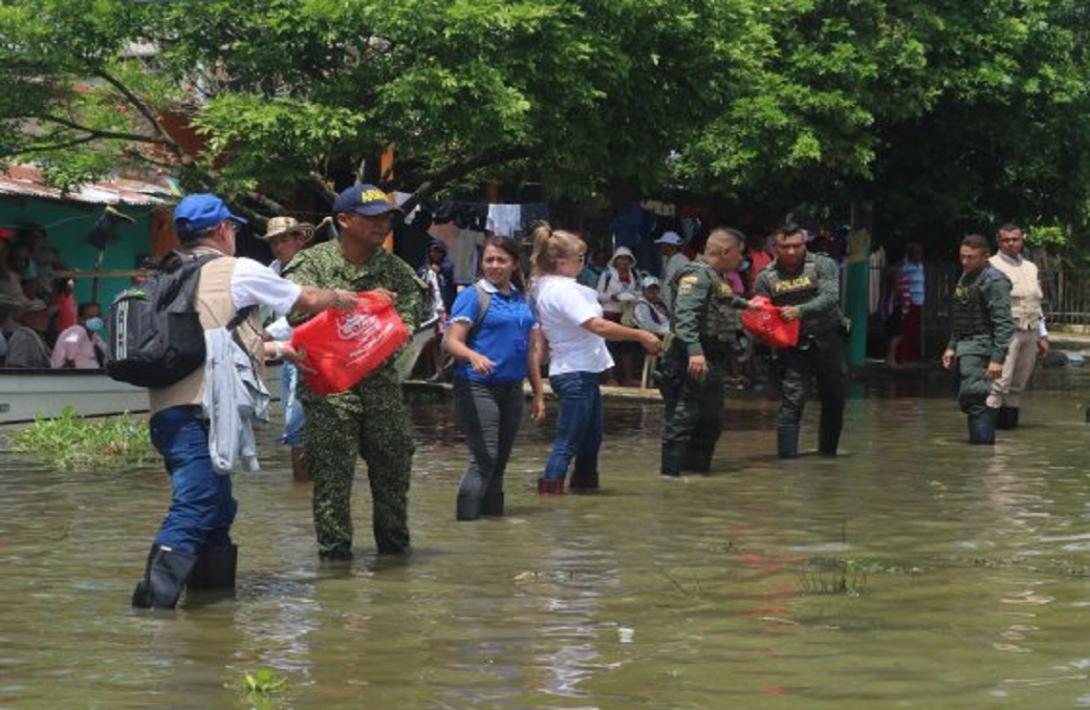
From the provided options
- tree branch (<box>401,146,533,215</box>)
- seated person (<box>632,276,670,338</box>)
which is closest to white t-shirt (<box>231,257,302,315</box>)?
tree branch (<box>401,146,533,215</box>)

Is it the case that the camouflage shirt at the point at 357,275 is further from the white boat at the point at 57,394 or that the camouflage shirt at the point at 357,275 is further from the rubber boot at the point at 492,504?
the white boat at the point at 57,394

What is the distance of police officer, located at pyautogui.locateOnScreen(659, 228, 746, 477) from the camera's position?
47.2 feet

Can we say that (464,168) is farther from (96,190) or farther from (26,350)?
(96,190)

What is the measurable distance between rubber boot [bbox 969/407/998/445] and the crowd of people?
0.02 metres

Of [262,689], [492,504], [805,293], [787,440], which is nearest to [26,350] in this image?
[787,440]

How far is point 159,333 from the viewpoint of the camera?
344 inches

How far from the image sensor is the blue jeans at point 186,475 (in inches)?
347

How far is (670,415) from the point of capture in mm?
14570

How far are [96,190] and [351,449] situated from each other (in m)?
17.6

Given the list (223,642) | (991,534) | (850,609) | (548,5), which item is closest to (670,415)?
(991,534)

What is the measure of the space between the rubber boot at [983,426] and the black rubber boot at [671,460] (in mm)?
3711

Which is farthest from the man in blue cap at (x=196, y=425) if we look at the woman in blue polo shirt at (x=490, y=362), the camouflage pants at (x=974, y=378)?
the camouflage pants at (x=974, y=378)

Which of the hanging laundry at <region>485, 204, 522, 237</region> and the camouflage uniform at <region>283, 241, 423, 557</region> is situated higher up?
the hanging laundry at <region>485, 204, 522, 237</region>

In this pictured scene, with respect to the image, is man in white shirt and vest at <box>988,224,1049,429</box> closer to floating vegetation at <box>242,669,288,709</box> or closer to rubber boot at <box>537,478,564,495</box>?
rubber boot at <box>537,478,564,495</box>
